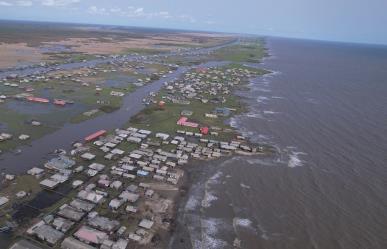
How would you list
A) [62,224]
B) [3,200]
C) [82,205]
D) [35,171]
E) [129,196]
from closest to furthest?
[62,224], [3,200], [82,205], [129,196], [35,171]

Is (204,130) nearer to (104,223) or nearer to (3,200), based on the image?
(104,223)

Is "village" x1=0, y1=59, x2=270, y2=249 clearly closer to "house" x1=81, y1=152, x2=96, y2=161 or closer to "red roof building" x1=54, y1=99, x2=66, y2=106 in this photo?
"house" x1=81, y1=152, x2=96, y2=161

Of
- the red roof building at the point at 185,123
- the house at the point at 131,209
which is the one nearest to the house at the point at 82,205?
the house at the point at 131,209

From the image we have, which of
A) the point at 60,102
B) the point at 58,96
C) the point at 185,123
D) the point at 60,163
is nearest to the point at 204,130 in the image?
the point at 185,123

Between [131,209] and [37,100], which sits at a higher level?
[37,100]

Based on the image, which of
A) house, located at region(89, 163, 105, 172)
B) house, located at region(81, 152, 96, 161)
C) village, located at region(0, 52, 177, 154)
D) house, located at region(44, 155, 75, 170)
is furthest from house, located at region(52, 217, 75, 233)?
village, located at region(0, 52, 177, 154)

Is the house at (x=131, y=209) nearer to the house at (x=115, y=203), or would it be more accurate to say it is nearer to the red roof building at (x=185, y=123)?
the house at (x=115, y=203)
